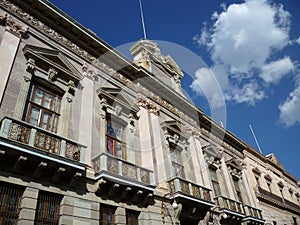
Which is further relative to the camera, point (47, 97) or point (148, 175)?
point (148, 175)

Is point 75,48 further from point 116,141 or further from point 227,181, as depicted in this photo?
point 227,181

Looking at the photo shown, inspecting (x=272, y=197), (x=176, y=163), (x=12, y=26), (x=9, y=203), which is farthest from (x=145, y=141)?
(x=272, y=197)

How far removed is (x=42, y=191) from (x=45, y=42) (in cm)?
646

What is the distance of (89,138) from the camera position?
33.4 ft

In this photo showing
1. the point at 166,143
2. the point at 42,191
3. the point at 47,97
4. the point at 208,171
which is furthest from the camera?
the point at 208,171

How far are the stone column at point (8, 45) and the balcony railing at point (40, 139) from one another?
1.37 metres

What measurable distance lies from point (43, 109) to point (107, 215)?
469 centimetres

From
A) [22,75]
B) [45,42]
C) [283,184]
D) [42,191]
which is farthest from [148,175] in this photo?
[283,184]

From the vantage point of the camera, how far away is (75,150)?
352 inches

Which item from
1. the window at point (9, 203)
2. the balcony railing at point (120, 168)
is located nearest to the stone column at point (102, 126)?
the balcony railing at point (120, 168)

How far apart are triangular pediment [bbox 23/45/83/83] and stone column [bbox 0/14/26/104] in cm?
50

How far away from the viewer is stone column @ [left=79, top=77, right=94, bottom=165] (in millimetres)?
9969

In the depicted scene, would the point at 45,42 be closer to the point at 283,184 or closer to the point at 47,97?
A: the point at 47,97

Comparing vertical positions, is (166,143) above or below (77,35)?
below
